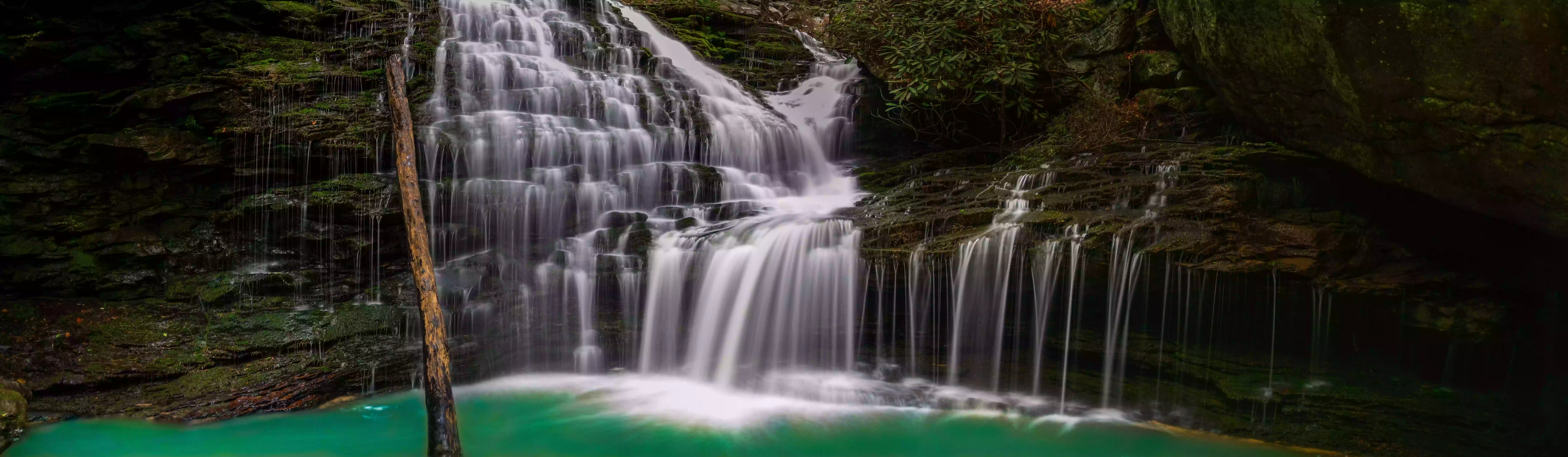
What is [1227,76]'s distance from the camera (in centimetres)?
719

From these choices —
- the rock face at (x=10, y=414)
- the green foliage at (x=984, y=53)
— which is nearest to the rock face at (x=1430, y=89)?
the green foliage at (x=984, y=53)

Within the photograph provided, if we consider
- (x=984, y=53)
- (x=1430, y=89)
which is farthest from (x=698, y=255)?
(x=1430, y=89)

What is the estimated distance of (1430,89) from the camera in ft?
16.3

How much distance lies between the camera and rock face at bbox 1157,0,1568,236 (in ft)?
14.4

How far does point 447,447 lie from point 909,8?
770cm

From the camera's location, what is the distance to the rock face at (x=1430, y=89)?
4375 mm

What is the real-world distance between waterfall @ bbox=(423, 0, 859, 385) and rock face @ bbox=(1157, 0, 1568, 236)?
3713 mm

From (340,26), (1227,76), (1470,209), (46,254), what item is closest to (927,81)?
(1227,76)

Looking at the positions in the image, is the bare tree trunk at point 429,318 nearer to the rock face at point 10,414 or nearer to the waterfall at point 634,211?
the waterfall at point 634,211

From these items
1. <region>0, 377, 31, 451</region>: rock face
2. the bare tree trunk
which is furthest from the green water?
the bare tree trunk

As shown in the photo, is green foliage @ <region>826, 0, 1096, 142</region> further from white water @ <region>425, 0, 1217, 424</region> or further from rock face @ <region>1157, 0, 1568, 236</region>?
rock face @ <region>1157, 0, 1568, 236</region>

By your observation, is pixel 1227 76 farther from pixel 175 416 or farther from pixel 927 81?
pixel 175 416

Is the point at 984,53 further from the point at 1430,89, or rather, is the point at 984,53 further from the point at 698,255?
the point at 1430,89

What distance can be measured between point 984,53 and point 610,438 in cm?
649
